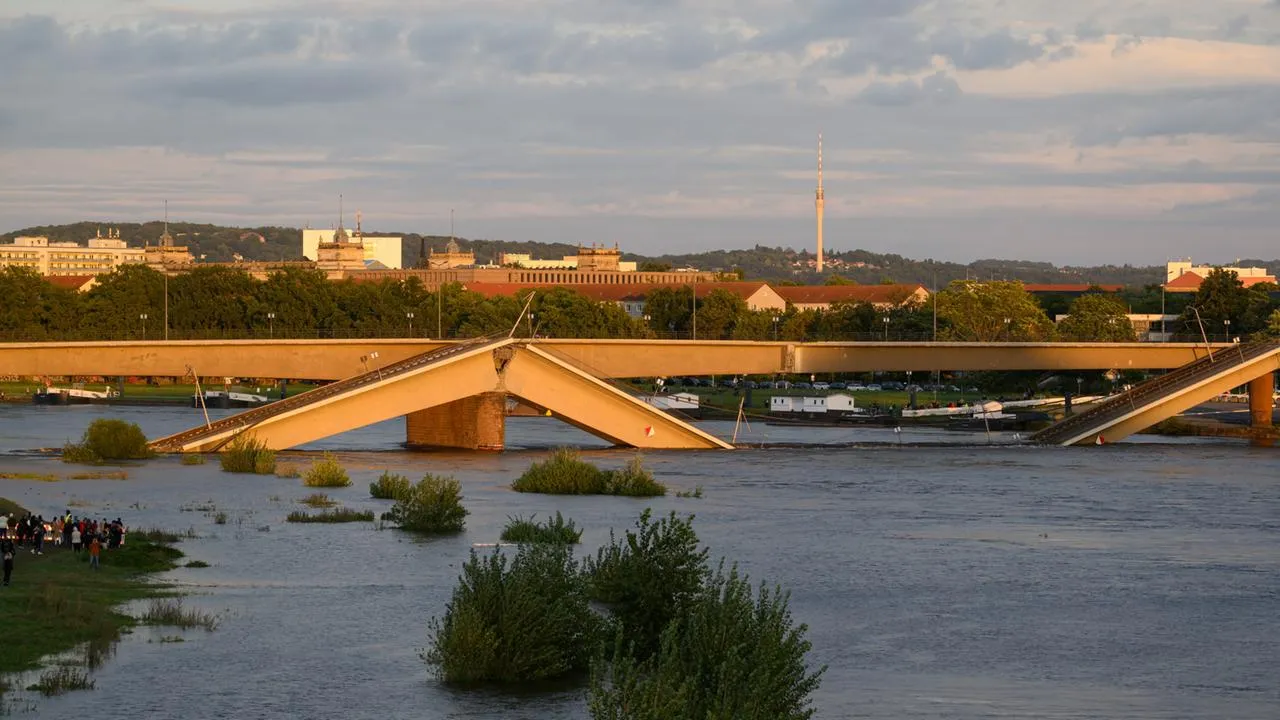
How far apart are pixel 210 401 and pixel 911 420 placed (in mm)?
49323

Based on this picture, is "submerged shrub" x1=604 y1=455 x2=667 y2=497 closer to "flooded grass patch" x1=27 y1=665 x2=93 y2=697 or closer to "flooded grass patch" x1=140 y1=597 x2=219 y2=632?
"flooded grass patch" x1=140 y1=597 x2=219 y2=632

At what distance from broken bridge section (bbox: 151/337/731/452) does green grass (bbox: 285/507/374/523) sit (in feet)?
64.4

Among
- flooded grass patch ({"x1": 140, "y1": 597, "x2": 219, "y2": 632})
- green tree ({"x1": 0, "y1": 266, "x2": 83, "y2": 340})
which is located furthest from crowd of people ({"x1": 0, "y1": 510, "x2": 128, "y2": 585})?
green tree ({"x1": 0, "y1": 266, "x2": 83, "y2": 340})

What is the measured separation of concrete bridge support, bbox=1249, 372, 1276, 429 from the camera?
106438 mm

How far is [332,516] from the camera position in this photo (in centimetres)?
5588

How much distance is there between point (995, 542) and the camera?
55.4 m

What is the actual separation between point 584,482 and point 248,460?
42.1 ft

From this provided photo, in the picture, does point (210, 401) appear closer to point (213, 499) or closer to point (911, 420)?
point (911, 420)

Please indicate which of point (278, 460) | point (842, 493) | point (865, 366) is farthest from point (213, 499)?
point (865, 366)

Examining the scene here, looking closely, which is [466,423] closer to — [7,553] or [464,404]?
[464,404]

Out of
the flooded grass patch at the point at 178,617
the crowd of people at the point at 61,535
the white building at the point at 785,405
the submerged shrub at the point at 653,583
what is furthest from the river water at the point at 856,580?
the white building at the point at 785,405

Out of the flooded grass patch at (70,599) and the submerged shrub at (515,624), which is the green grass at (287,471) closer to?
the flooded grass patch at (70,599)

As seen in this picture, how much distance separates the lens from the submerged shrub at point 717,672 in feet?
73.8

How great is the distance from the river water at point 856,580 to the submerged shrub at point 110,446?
1742 millimetres
